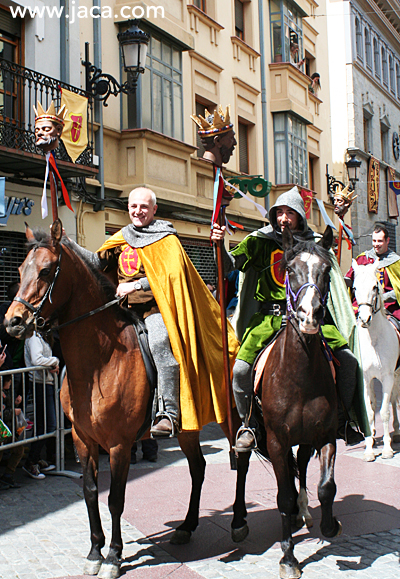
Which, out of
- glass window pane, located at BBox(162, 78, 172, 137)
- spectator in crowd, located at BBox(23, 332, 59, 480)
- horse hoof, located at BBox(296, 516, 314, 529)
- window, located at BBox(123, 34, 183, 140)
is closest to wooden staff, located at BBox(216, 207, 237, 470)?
horse hoof, located at BBox(296, 516, 314, 529)

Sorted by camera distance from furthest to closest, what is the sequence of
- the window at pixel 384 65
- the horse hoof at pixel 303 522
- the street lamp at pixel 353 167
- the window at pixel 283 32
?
the window at pixel 384 65 → the street lamp at pixel 353 167 → the window at pixel 283 32 → the horse hoof at pixel 303 522

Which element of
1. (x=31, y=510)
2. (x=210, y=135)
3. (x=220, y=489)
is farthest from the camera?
(x=220, y=489)

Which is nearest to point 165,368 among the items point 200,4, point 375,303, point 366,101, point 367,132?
point 375,303

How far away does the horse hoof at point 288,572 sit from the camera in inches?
159

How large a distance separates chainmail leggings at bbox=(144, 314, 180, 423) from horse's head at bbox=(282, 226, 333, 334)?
0.97 m

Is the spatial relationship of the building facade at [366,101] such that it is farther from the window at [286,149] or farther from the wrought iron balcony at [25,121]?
the wrought iron balcony at [25,121]

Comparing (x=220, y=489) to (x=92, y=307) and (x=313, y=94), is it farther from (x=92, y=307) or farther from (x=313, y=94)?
(x=313, y=94)

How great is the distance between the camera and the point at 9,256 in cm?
1112

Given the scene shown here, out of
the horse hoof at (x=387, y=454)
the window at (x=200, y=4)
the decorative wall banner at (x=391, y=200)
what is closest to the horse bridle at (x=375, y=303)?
the horse hoof at (x=387, y=454)

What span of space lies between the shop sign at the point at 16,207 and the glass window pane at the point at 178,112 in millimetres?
5050

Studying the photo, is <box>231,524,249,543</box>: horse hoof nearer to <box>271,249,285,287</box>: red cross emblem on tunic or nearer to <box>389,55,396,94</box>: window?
<box>271,249,285,287</box>: red cross emblem on tunic

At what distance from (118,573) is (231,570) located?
781mm

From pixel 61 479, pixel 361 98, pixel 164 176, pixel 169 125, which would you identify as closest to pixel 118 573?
pixel 61 479

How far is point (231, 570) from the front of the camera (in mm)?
4246
